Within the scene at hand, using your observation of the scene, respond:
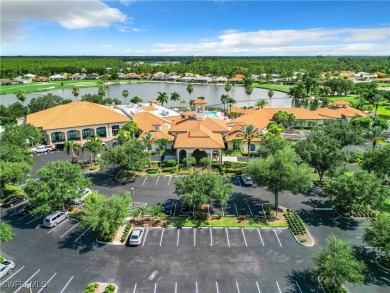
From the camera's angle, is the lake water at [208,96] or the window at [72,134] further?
the lake water at [208,96]

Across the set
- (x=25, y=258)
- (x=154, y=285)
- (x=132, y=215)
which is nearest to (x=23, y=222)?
(x=25, y=258)

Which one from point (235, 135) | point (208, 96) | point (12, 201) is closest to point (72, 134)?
point (12, 201)

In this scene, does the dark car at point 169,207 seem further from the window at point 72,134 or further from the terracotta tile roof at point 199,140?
the window at point 72,134

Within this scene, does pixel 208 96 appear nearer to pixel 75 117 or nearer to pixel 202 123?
pixel 202 123

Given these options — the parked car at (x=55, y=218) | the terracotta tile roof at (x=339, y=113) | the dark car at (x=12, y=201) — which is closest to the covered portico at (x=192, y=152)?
the parked car at (x=55, y=218)

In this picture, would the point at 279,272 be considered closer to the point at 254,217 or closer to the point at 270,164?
the point at 254,217

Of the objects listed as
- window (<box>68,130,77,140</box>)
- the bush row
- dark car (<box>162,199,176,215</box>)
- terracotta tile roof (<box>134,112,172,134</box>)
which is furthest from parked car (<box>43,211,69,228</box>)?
window (<box>68,130,77,140</box>)

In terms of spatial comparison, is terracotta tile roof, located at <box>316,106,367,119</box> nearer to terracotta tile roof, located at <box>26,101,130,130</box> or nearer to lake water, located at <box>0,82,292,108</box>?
lake water, located at <box>0,82,292,108</box>
